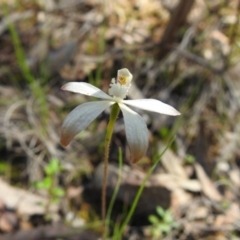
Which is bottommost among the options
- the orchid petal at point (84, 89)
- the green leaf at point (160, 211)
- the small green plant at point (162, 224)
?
the small green plant at point (162, 224)

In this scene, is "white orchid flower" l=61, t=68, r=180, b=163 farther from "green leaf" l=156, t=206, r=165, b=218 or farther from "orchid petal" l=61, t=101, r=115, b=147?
"green leaf" l=156, t=206, r=165, b=218

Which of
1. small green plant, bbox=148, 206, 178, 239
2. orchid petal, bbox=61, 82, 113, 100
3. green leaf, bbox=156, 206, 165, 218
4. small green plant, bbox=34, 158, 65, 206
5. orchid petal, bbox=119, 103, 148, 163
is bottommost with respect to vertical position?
small green plant, bbox=148, 206, 178, 239

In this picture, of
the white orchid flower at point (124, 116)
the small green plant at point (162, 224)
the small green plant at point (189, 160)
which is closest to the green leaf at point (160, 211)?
the small green plant at point (162, 224)

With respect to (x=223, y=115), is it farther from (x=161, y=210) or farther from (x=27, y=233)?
(x=27, y=233)

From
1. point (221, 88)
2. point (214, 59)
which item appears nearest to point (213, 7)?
point (214, 59)

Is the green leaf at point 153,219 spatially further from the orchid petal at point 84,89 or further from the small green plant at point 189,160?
the orchid petal at point 84,89

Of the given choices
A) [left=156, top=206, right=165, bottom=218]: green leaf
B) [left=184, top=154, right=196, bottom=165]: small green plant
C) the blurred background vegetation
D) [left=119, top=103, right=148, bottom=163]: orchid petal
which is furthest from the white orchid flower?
[left=184, top=154, right=196, bottom=165]: small green plant

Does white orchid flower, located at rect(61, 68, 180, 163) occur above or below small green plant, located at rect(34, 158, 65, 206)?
above
